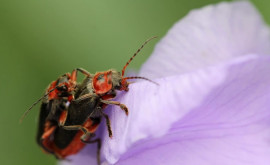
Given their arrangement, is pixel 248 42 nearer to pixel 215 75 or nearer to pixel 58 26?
pixel 215 75

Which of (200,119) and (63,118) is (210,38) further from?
(63,118)

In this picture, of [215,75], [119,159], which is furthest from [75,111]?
[215,75]

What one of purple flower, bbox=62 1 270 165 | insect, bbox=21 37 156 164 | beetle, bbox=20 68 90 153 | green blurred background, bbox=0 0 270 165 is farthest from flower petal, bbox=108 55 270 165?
green blurred background, bbox=0 0 270 165

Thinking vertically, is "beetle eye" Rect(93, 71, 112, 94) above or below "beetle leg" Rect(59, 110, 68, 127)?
above

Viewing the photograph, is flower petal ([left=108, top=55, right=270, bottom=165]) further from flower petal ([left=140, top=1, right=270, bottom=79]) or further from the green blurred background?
the green blurred background

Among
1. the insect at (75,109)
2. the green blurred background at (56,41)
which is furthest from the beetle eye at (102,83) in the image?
the green blurred background at (56,41)

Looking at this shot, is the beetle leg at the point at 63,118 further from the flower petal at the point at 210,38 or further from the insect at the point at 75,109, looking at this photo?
the flower petal at the point at 210,38

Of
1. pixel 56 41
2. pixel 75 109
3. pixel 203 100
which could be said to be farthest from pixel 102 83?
pixel 56 41
